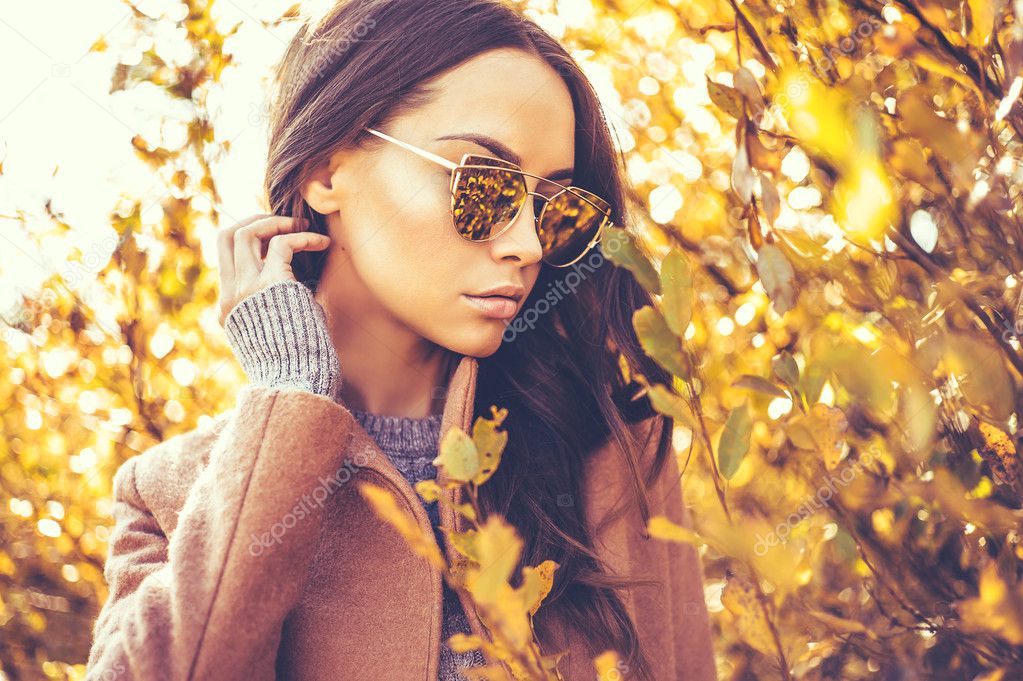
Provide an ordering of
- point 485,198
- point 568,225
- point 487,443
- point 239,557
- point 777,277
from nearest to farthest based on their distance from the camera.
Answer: point 777,277 → point 487,443 → point 239,557 → point 485,198 → point 568,225

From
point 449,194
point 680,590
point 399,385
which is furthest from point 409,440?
point 680,590

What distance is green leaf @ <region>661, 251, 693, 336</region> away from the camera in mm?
757

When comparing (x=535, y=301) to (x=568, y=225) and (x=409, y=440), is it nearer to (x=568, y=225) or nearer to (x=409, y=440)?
(x=568, y=225)

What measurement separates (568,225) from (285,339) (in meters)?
0.60

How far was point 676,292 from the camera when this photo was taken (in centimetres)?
77

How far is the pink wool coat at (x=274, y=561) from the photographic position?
133cm

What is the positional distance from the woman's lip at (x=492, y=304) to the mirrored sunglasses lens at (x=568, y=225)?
0.15 m

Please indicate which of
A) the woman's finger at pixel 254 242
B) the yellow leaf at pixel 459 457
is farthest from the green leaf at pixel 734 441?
the woman's finger at pixel 254 242

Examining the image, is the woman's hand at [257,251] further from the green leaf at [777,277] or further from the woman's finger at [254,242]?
the green leaf at [777,277]

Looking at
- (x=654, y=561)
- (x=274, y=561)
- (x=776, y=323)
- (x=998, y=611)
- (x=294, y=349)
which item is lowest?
(x=654, y=561)

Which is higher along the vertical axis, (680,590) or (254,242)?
(254,242)

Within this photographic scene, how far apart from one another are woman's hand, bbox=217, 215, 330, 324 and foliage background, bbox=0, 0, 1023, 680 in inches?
14.1

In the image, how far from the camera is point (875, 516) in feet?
4.89

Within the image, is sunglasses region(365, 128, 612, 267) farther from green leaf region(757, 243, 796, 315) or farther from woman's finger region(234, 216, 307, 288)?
green leaf region(757, 243, 796, 315)
